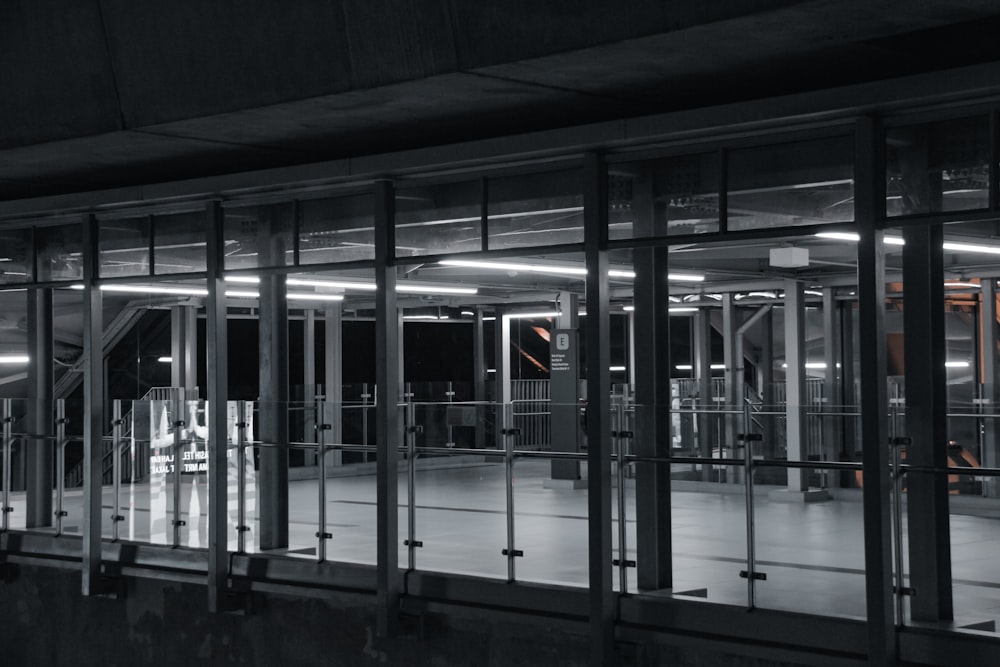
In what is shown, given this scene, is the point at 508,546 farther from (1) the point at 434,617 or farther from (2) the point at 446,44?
(2) the point at 446,44

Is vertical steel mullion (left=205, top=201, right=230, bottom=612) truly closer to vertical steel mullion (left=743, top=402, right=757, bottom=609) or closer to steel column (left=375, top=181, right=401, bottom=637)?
steel column (left=375, top=181, right=401, bottom=637)

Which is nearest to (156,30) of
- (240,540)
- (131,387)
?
(240,540)

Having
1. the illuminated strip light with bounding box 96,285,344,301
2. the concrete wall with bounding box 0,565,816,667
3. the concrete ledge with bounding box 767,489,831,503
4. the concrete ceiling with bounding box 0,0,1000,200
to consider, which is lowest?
the concrete wall with bounding box 0,565,816,667

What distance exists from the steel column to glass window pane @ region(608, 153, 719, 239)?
2147 millimetres

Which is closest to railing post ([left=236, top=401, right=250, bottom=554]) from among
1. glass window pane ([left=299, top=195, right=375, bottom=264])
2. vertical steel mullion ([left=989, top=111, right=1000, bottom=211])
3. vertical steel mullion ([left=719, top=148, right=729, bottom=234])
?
glass window pane ([left=299, top=195, right=375, bottom=264])

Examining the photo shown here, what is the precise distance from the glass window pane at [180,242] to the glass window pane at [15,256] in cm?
216

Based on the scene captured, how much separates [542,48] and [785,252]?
7.44 meters

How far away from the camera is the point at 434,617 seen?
1030 cm

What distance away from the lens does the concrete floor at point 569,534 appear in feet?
30.1

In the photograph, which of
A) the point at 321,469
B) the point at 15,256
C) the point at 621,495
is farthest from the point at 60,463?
the point at 621,495

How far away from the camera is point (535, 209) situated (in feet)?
32.6

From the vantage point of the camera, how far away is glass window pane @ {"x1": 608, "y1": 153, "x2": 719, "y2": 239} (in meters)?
8.92

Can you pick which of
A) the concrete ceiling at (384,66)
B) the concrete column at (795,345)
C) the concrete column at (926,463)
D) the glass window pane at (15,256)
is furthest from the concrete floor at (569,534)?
the concrete column at (795,345)

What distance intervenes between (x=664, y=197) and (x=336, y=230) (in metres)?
3.39
